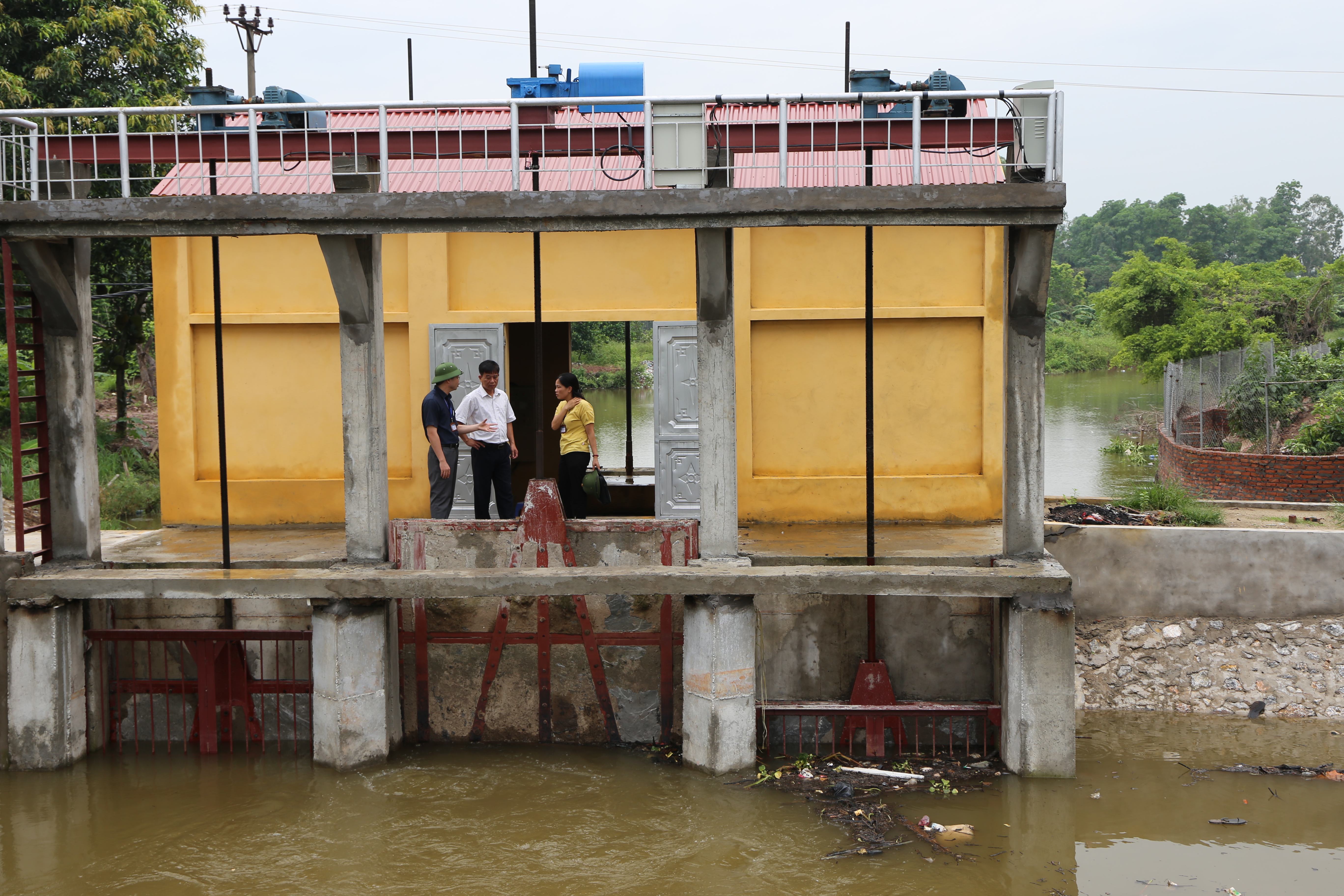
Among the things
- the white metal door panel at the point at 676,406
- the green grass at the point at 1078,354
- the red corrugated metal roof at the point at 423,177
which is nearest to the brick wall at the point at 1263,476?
the white metal door panel at the point at 676,406

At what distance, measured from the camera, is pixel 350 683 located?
8477 mm

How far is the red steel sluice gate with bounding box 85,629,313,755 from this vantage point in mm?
8961

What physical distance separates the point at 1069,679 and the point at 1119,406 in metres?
31.1

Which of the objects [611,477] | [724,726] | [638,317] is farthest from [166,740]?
[611,477]

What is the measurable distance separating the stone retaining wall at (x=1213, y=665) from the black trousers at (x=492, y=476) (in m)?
5.52

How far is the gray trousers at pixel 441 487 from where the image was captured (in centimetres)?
1006

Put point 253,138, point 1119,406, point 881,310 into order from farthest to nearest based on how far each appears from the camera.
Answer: point 1119,406 → point 881,310 → point 253,138

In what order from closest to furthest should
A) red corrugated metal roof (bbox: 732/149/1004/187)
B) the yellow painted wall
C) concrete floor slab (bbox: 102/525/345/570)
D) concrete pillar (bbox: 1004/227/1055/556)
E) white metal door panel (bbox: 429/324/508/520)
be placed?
Result: concrete pillar (bbox: 1004/227/1055/556) < concrete floor slab (bbox: 102/525/345/570) < red corrugated metal roof (bbox: 732/149/1004/187) < the yellow painted wall < white metal door panel (bbox: 429/324/508/520)

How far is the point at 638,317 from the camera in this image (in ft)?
37.0

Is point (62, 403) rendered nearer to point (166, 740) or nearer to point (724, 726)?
point (166, 740)

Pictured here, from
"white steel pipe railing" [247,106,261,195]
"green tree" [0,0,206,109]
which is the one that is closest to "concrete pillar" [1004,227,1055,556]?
"white steel pipe railing" [247,106,261,195]

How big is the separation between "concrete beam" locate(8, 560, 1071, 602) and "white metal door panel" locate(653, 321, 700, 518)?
289 cm

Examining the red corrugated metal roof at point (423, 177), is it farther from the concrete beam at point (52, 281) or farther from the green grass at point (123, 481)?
the green grass at point (123, 481)

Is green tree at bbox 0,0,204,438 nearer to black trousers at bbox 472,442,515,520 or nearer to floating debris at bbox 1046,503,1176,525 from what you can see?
black trousers at bbox 472,442,515,520
